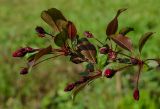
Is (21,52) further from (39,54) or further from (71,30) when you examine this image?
(71,30)

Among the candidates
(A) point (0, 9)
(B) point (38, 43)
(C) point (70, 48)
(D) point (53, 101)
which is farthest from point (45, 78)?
(A) point (0, 9)

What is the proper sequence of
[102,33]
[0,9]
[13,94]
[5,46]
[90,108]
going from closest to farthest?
[90,108] → [13,94] → [5,46] → [102,33] → [0,9]

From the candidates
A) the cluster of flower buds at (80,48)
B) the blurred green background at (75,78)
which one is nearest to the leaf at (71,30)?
the cluster of flower buds at (80,48)

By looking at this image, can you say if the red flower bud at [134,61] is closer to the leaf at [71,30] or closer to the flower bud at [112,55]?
the flower bud at [112,55]

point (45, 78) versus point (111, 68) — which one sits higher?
point (111, 68)

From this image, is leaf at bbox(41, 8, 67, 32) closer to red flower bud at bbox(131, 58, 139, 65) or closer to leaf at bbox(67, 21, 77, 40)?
leaf at bbox(67, 21, 77, 40)

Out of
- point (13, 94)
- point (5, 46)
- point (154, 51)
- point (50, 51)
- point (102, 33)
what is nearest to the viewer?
point (50, 51)

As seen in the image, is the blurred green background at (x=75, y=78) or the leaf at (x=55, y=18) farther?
the blurred green background at (x=75, y=78)

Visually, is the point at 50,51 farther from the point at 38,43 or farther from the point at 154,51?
the point at 38,43
